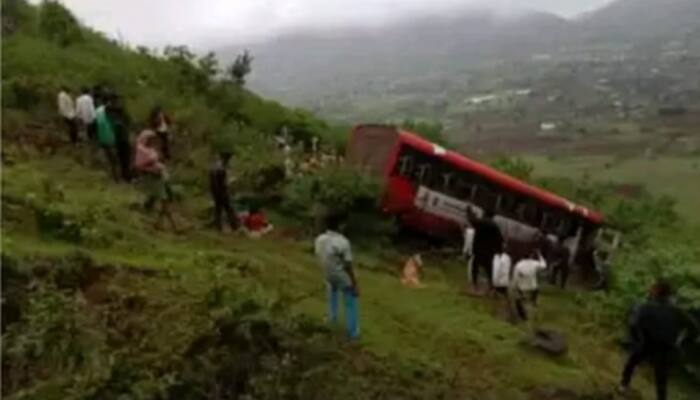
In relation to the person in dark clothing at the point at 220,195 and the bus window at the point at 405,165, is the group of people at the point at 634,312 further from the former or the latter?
the bus window at the point at 405,165

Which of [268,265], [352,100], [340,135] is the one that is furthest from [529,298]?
[352,100]

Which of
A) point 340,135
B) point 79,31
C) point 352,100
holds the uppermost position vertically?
point 79,31

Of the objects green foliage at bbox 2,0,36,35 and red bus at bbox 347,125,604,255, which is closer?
red bus at bbox 347,125,604,255

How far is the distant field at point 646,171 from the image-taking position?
6173 cm

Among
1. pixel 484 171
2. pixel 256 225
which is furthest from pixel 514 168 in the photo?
pixel 256 225

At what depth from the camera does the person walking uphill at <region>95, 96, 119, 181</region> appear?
17641 mm

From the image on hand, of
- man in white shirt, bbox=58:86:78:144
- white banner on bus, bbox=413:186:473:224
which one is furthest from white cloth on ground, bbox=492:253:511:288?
man in white shirt, bbox=58:86:78:144

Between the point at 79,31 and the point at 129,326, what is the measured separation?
18.2m

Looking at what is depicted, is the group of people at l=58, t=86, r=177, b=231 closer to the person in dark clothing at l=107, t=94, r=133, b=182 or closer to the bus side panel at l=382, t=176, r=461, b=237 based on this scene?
the person in dark clothing at l=107, t=94, r=133, b=182

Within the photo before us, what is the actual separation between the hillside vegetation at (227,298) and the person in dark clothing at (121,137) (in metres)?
0.40

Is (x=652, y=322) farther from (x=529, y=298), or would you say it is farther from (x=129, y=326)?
(x=129, y=326)

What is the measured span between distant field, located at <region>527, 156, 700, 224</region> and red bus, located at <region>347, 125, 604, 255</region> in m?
35.6

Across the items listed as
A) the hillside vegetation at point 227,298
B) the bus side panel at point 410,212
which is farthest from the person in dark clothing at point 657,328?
the bus side panel at point 410,212

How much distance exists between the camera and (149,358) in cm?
1084
